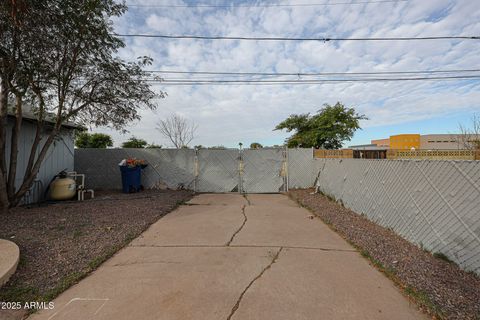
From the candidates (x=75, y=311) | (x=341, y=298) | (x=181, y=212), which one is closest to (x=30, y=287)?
(x=75, y=311)

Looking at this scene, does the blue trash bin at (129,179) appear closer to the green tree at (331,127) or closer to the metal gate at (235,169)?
the metal gate at (235,169)

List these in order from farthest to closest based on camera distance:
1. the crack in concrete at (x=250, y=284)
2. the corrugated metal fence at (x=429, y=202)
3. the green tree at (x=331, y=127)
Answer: the green tree at (x=331, y=127)
the corrugated metal fence at (x=429, y=202)
the crack in concrete at (x=250, y=284)

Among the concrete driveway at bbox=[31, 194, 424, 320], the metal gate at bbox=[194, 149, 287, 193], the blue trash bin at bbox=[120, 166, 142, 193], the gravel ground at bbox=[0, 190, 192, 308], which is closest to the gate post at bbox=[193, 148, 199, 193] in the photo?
the metal gate at bbox=[194, 149, 287, 193]

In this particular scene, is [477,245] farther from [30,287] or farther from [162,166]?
[162,166]

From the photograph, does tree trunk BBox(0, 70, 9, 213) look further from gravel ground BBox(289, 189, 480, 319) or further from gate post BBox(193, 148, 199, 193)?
gravel ground BBox(289, 189, 480, 319)

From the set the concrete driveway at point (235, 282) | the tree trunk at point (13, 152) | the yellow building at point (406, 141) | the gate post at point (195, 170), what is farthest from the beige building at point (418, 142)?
the tree trunk at point (13, 152)

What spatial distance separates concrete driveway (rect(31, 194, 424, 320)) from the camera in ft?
7.94

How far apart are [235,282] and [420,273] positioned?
2.38 m

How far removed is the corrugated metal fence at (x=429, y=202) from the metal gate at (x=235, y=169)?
4.45m

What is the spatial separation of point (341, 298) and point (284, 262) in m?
1.01

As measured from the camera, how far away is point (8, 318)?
2.33m

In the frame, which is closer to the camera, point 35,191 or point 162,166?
point 35,191

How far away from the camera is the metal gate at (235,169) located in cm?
1030

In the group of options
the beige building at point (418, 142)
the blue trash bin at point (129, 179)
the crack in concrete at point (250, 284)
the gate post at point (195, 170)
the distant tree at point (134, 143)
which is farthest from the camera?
the beige building at point (418, 142)
